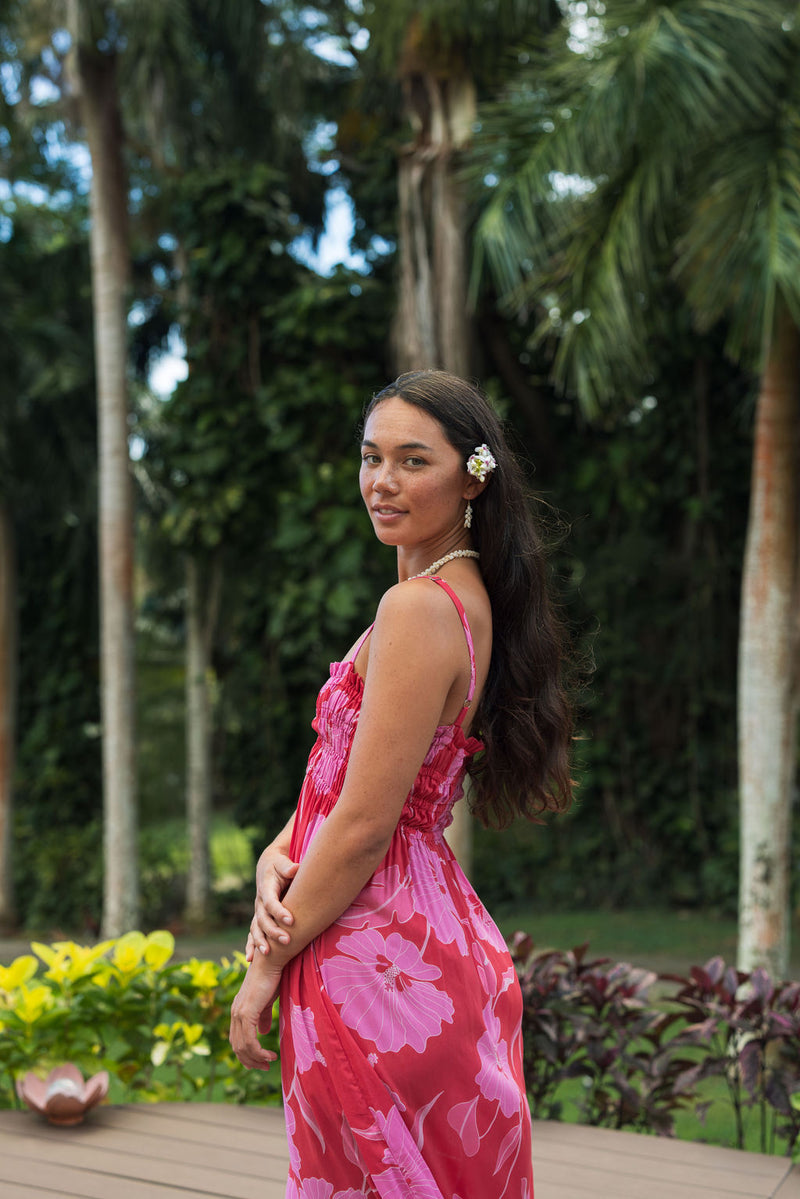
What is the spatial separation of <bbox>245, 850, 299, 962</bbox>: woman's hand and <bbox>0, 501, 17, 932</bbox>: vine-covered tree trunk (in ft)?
32.6

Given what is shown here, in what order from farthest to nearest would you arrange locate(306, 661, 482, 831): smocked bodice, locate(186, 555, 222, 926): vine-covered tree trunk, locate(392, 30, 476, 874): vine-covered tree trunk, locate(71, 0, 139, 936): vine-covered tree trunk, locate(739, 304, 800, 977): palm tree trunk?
locate(186, 555, 222, 926): vine-covered tree trunk < locate(71, 0, 139, 936): vine-covered tree trunk < locate(392, 30, 476, 874): vine-covered tree trunk < locate(739, 304, 800, 977): palm tree trunk < locate(306, 661, 482, 831): smocked bodice

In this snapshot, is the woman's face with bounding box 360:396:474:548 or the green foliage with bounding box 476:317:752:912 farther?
the green foliage with bounding box 476:317:752:912

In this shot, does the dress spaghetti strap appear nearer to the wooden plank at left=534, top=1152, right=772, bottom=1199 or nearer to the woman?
the woman

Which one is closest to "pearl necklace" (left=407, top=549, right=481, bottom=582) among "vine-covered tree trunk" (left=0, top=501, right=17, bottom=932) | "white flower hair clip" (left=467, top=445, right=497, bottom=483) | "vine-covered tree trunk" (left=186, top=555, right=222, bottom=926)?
"white flower hair clip" (left=467, top=445, right=497, bottom=483)

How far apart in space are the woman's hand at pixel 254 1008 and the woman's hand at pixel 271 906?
0.08 ft

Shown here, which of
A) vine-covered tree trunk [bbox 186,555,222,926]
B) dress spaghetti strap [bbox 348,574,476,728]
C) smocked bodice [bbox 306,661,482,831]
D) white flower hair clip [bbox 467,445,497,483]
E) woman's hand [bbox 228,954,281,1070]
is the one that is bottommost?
vine-covered tree trunk [bbox 186,555,222,926]

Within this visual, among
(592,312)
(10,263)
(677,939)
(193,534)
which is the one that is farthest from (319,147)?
(677,939)

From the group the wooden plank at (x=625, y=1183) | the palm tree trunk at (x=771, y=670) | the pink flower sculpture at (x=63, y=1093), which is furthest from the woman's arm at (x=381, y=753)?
the palm tree trunk at (x=771, y=670)

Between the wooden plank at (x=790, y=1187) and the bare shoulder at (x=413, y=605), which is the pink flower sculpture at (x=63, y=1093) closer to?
the wooden plank at (x=790, y=1187)

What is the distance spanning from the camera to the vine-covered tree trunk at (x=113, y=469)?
8.20 m

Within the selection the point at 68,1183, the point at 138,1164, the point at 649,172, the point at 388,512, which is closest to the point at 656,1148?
the point at 138,1164

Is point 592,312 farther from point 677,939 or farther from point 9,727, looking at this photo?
point 9,727

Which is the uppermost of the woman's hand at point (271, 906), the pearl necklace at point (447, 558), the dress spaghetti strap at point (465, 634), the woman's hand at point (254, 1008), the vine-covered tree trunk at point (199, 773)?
the pearl necklace at point (447, 558)

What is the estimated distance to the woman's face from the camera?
1518 mm
